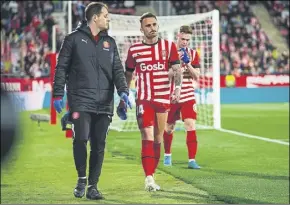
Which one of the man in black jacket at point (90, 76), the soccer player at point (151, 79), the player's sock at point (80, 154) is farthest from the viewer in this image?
the soccer player at point (151, 79)

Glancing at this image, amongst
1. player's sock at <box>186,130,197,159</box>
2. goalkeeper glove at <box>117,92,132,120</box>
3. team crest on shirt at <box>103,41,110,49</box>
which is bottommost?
player's sock at <box>186,130,197,159</box>

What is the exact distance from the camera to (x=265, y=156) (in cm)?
955

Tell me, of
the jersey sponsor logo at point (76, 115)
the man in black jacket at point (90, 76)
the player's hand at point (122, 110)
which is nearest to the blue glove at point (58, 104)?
the man in black jacket at point (90, 76)

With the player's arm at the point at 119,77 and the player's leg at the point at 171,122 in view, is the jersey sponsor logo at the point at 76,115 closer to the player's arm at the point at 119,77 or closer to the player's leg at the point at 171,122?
the player's arm at the point at 119,77

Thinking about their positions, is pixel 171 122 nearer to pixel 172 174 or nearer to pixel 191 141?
pixel 191 141

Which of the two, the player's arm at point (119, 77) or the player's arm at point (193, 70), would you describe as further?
the player's arm at point (193, 70)

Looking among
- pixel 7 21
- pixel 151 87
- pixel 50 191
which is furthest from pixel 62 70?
pixel 7 21

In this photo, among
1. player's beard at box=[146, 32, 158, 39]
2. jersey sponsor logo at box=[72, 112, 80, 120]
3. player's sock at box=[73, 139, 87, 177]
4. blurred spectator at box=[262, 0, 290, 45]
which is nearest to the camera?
jersey sponsor logo at box=[72, 112, 80, 120]

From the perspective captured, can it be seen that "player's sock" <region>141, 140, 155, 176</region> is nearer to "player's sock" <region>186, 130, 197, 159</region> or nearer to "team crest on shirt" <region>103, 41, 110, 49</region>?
"team crest on shirt" <region>103, 41, 110, 49</region>

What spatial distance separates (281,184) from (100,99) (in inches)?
98.6

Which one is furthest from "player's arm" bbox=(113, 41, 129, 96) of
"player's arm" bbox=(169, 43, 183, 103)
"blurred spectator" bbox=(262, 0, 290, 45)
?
"blurred spectator" bbox=(262, 0, 290, 45)

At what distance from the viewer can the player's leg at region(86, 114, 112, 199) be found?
5158mm

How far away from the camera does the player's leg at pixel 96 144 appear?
5.16 m

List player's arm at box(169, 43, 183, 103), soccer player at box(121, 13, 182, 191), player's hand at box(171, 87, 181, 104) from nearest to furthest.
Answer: soccer player at box(121, 13, 182, 191), player's arm at box(169, 43, 183, 103), player's hand at box(171, 87, 181, 104)
